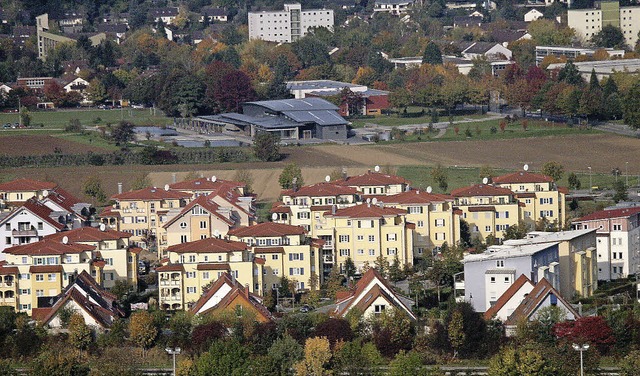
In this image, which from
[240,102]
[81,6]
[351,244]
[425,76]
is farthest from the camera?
[81,6]

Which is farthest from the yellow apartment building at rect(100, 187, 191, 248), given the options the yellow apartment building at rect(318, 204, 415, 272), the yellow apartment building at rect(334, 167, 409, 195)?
the yellow apartment building at rect(318, 204, 415, 272)

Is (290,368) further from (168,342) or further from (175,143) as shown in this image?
(175,143)

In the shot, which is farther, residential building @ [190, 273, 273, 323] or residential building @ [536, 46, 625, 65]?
residential building @ [536, 46, 625, 65]

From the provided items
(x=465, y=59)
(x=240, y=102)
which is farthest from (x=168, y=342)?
(x=465, y=59)

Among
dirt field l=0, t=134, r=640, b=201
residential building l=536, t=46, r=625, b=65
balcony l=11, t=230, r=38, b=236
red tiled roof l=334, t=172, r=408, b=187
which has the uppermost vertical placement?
residential building l=536, t=46, r=625, b=65

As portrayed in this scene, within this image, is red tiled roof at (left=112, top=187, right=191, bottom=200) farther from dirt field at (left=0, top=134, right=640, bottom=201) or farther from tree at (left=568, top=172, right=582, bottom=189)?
tree at (left=568, top=172, right=582, bottom=189)

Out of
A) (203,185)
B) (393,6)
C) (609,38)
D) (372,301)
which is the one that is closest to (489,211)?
(203,185)

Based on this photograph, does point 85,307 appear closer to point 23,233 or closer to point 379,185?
point 23,233
